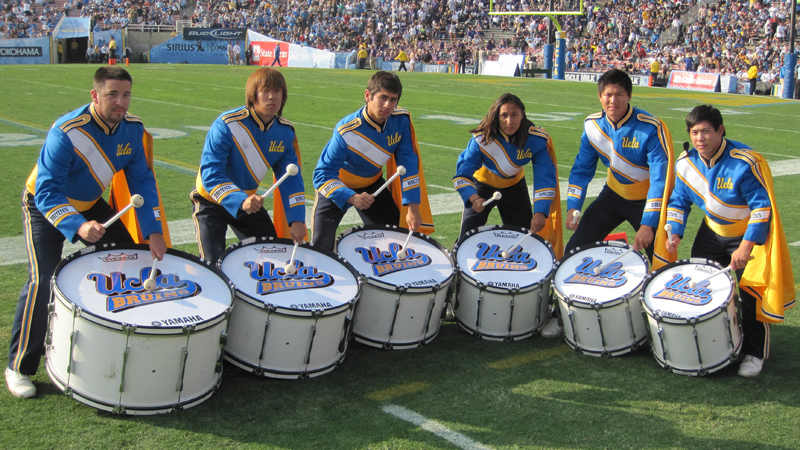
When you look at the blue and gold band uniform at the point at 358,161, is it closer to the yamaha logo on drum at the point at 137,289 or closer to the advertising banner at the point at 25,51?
the yamaha logo on drum at the point at 137,289

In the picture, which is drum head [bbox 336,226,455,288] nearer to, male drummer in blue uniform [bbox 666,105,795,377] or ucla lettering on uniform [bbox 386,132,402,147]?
ucla lettering on uniform [bbox 386,132,402,147]

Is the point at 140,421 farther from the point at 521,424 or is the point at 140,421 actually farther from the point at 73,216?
the point at 521,424

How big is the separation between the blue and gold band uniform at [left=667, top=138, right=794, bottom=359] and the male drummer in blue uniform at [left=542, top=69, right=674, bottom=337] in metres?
0.22

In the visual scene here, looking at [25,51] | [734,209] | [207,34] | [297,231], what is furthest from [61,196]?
[207,34]

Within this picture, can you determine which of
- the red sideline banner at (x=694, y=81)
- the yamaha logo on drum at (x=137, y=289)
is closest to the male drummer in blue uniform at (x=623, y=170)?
the yamaha logo on drum at (x=137, y=289)

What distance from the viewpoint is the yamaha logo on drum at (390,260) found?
4402 millimetres

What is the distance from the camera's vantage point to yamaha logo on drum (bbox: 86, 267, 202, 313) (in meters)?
3.46

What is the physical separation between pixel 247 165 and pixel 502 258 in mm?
1689

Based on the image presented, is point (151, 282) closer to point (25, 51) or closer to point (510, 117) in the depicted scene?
point (510, 117)

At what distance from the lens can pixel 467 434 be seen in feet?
Answer: 11.4

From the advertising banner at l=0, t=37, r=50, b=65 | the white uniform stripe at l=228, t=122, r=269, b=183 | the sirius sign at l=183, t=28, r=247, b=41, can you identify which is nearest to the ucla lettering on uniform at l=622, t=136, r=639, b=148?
the white uniform stripe at l=228, t=122, r=269, b=183

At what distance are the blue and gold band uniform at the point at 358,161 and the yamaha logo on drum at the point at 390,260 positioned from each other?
1.50 feet

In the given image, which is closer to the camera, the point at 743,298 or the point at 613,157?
the point at 743,298

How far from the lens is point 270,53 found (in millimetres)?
42344
